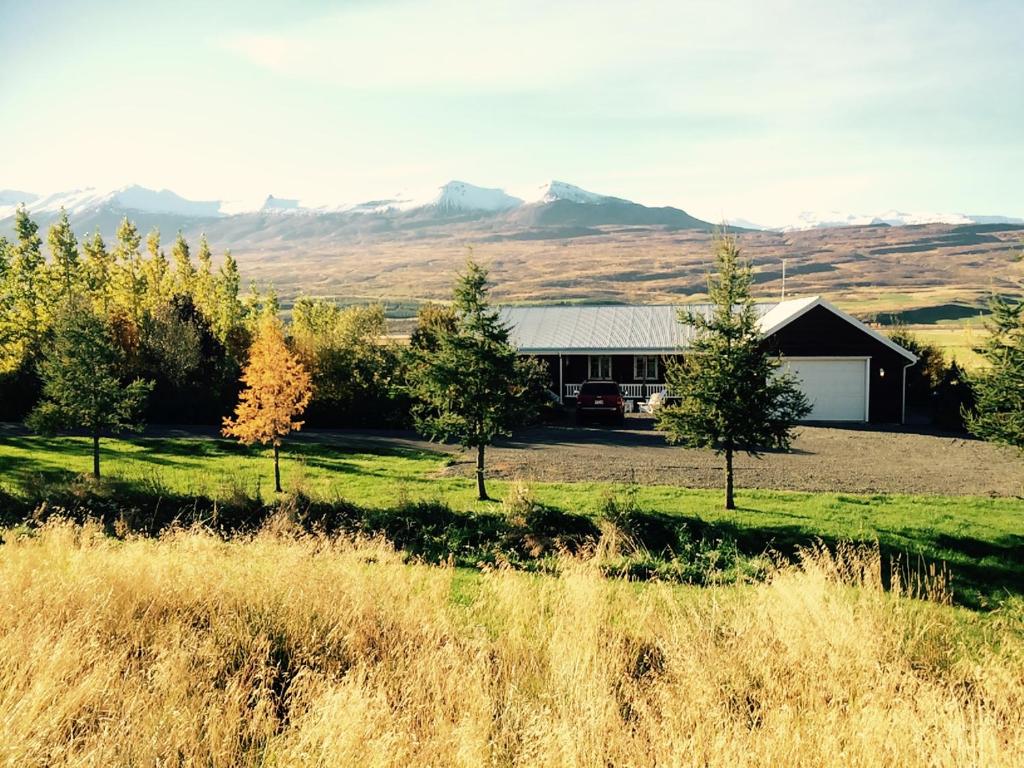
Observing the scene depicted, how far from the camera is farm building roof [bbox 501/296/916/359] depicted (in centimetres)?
3372

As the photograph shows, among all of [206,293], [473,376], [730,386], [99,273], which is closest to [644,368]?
[473,376]

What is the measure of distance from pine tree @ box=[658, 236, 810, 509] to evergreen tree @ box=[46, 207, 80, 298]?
30532mm

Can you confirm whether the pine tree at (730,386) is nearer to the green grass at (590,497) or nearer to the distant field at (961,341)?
the green grass at (590,497)

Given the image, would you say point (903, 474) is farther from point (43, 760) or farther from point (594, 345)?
point (43, 760)

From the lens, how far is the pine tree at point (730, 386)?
16.0 meters

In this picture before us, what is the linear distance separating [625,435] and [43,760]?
23222 mm

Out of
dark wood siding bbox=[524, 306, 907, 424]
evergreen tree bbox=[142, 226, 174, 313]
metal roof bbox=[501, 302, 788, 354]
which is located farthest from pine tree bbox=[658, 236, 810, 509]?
evergreen tree bbox=[142, 226, 174, 313]

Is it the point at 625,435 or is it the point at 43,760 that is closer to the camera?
the point at 43,760

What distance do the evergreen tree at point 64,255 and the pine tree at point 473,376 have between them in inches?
987

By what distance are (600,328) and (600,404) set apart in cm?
811

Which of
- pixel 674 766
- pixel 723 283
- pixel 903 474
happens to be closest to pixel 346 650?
pixel 674 766

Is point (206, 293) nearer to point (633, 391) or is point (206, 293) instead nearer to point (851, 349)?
point (633, 391)

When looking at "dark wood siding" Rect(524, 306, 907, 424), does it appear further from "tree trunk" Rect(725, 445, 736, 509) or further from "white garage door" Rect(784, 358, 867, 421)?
"tree trunk" Rect(725, 445, 736, 509)

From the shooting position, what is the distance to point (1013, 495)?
17.2 metres
